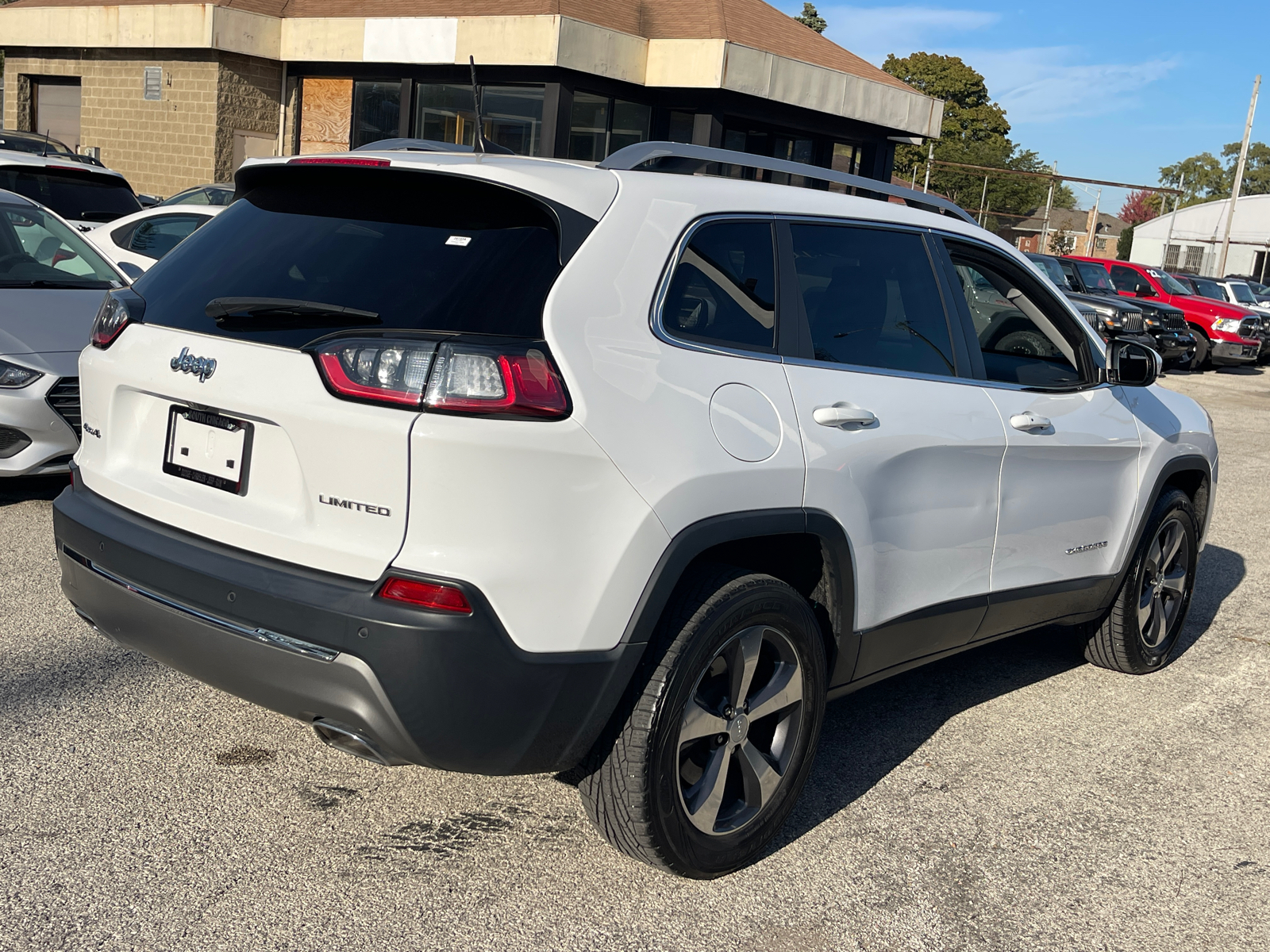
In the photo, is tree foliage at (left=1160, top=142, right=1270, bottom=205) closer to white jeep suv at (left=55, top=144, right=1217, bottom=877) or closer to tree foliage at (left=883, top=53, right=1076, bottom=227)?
tree foliage at (left=883, top=53, right=1076, bottom=227)

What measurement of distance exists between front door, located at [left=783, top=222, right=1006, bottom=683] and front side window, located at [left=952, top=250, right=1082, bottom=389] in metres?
0.34

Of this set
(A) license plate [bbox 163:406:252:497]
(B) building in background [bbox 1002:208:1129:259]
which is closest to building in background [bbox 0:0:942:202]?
(A) license plate [bbox 163:406:252:497]

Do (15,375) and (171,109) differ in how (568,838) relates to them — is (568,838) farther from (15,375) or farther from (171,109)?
(171,109)

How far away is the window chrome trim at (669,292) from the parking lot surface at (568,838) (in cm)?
139

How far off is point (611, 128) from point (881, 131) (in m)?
7.32

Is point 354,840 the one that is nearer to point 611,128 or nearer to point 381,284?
point 381,284

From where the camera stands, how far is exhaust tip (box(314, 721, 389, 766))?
8.73 feet

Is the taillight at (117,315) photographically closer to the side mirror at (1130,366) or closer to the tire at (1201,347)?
the side mirror at (1130,366)

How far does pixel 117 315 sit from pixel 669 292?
4.99 feet

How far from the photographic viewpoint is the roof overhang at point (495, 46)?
777 inches

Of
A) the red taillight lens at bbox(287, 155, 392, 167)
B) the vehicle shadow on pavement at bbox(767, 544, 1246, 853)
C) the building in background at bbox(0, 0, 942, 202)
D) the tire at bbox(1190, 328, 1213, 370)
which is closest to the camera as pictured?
the red taillight lens at bbox(287, 155, 392, 167)

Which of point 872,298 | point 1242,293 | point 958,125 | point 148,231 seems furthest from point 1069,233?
point 872,298

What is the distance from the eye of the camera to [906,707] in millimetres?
4504

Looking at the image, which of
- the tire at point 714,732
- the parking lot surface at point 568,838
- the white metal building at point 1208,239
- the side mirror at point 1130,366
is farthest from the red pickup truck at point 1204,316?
the white metal building at point 1208,239
